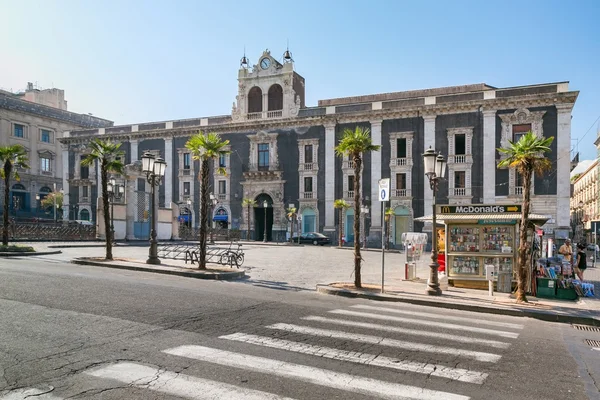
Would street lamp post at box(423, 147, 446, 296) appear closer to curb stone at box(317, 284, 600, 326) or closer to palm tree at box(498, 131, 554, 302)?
curb stone at box(317, 284, 600, 326)

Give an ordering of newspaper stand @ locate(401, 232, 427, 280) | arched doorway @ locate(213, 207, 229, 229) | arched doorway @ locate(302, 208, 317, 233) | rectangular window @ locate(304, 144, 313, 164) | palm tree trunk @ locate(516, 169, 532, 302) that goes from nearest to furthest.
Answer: palm tree trunk @ locate(516, 169, 532, 302)
newspaper stand @ locate(401, 232, 427, 280)
arched doorway @ locate(302, 208, 317, 233)
rectangular window @ locate(304, 144, 313, 164)
arched doorway @ locate(213, 207, 229, 229)

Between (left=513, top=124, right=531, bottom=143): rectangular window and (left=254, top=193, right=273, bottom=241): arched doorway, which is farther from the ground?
(left=513, top=124, right=531, bottom=143): rectangular window

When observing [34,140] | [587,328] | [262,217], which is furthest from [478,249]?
[34,140]

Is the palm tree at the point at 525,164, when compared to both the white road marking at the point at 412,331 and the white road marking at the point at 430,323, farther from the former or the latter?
the white road marking at the point at 412,331

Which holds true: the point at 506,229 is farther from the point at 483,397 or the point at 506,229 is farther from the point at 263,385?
the point at 263,385

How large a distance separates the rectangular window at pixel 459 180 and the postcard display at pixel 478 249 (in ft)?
89.3

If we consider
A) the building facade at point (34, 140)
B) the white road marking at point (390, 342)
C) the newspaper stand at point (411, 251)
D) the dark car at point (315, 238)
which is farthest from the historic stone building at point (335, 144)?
the white road marking at point (390, 342)

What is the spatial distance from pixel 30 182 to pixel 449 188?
58.5 metres

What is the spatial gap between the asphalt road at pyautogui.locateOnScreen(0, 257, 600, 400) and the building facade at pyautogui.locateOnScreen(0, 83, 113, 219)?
63.0m

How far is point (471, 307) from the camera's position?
37.7 feet

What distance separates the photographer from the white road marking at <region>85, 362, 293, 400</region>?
496 cm

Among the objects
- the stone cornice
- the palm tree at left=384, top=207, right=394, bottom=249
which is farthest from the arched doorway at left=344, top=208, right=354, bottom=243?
the stone cornice

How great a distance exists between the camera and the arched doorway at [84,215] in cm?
5828

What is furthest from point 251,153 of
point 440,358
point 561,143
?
point 440,358
